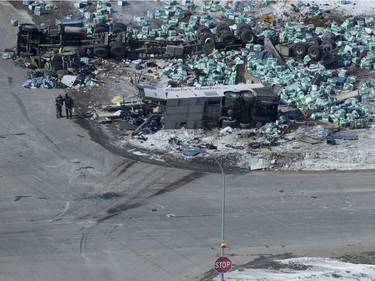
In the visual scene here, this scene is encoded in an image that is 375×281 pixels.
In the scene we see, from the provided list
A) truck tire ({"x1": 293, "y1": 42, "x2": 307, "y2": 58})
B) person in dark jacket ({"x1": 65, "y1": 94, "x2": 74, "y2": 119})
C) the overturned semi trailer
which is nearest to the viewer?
the overturned semi trailer

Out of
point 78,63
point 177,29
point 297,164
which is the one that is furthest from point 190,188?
point 177,29

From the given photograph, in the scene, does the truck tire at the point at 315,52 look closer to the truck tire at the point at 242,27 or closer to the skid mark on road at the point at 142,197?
the truck tire at the point at 242,27

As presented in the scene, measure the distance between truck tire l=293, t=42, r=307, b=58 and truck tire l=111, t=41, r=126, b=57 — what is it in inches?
327

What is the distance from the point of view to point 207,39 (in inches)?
2162

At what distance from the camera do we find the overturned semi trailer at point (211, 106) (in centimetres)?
4588

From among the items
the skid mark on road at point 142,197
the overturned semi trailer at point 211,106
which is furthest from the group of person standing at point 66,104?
the skid mark on road at point 142,197

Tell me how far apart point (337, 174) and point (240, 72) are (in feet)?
30.5

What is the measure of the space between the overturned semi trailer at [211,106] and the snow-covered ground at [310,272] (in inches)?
450

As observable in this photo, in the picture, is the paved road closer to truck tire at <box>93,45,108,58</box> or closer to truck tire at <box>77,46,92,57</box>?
truck tire at <box>77,46,92,57</box>

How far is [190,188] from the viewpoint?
41781mm

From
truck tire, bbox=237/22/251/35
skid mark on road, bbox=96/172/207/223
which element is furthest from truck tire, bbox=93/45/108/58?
skid mark on road, bbox=96/172/207/223

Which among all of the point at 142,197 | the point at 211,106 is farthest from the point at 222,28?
the point at 142,197

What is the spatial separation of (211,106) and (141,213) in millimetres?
8105

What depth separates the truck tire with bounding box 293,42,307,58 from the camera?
53750 mm
